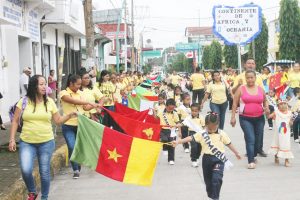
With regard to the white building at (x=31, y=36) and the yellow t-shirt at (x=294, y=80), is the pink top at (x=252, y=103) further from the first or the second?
the white building at (x=31, y=36)

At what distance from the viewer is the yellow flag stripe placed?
6.85 meters

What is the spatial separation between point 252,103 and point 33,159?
4.23m

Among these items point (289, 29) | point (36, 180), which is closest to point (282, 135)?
point (36, 180)

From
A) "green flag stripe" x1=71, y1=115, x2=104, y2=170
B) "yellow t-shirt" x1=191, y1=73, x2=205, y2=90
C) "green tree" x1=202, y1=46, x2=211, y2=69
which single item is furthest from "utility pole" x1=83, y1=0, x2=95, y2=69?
"green tree" x1=202, y1=46, x2=211, y2=69

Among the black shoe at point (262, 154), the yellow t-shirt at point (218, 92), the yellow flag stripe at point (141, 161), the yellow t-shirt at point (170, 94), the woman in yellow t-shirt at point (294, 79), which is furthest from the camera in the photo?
the woman in yellow t-shirt at point (294, 79)

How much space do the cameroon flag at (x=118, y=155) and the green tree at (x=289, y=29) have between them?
35.2m

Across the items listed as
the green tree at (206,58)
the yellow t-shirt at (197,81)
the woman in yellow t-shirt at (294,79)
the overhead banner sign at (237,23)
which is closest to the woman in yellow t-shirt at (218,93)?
the overhead banner sign at (237,23)

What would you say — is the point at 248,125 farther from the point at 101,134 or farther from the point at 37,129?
the point at 37,129

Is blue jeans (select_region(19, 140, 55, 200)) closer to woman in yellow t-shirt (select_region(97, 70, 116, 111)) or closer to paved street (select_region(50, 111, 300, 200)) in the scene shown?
paved street (select_region(50, 111, 300, 200))

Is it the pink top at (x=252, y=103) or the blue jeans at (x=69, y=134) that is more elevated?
the pink top at (x=252, y=103)

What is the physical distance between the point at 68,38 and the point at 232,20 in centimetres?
1669

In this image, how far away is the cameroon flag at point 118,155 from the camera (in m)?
6.87

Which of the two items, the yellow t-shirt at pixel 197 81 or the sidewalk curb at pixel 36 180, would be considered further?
the yellow t-shirt at pixel 197 81

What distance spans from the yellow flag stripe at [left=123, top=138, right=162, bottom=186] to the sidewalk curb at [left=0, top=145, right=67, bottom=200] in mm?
1452
